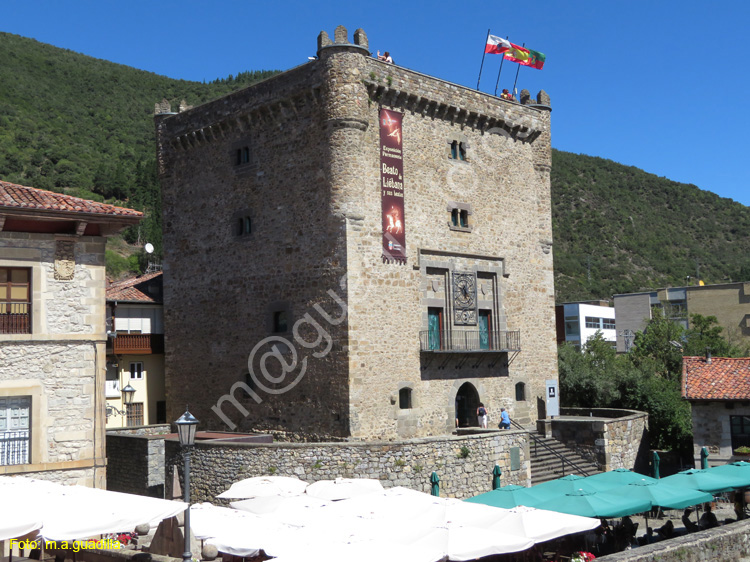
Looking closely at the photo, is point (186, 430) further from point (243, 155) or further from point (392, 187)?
point (243, 155)

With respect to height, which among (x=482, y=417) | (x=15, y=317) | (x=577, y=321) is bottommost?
(x=482, y=417)

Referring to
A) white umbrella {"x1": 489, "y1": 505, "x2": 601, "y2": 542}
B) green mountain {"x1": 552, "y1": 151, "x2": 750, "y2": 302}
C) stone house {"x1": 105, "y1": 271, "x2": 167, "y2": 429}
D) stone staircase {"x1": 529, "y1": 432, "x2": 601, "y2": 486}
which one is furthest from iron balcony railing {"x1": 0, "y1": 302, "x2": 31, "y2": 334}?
green mountain {"x1": 552, "y1": 151, "x2": 750, "y2": 302}

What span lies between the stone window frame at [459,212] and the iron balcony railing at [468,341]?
3.74m

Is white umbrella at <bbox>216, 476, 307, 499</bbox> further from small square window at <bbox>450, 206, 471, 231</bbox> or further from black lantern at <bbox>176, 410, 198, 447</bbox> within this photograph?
small square window at <bbox>450, 206, 471, 231</bbox>

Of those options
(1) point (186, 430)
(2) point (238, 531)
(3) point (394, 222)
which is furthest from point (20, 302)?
(3) point (394, 222)

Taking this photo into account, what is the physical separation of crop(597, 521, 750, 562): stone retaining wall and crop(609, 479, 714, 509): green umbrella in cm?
111

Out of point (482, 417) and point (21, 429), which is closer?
point (21, 429)

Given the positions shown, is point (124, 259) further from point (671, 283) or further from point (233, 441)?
point (671, 283)

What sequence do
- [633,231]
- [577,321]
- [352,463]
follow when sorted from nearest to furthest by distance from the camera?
[352,463]
[577,321]
[633,231]

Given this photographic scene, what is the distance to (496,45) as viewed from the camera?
97.0 feet

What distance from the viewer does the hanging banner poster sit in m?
25.8

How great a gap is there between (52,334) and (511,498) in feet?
36.4

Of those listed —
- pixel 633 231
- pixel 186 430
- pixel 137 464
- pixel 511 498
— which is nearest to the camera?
pixel 186 430

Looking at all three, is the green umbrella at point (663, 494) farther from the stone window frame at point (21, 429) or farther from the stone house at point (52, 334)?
the stone window frame at point (21, 429)
